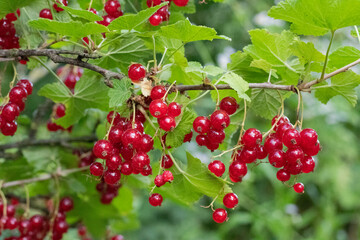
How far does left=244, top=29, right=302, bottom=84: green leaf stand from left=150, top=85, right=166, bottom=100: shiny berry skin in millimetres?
185

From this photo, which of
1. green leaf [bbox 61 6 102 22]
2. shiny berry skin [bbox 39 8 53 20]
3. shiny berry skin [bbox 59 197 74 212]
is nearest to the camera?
green leaf [bbox 61 6 102 22]

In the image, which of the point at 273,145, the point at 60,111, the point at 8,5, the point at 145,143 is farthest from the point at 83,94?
the point at 273,145

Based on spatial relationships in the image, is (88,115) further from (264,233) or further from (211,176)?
(264,233)

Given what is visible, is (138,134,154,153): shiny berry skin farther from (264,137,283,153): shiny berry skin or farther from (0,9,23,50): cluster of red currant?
(0,9,23,50): cluster of red currant

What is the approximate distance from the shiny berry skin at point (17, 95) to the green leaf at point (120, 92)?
0.71 ft

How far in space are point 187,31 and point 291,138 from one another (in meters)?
0.23

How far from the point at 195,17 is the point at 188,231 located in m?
1.58

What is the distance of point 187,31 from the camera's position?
0.67m

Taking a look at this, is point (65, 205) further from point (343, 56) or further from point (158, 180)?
point (343, 56)

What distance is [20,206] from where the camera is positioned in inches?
52.7

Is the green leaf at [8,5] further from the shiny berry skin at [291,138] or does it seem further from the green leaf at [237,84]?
the shiny berry skin at [291,138]

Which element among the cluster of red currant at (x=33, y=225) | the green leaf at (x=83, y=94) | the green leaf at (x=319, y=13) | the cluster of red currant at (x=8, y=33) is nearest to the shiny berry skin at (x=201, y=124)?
the green leaf at (x=319, y=13)

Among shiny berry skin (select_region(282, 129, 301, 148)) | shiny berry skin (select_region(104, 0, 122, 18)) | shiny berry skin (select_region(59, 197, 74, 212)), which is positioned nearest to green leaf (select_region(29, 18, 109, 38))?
shiny berry skin (select_region(104, 0, 122, 18))

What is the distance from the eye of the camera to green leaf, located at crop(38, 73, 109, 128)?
0.95 m
